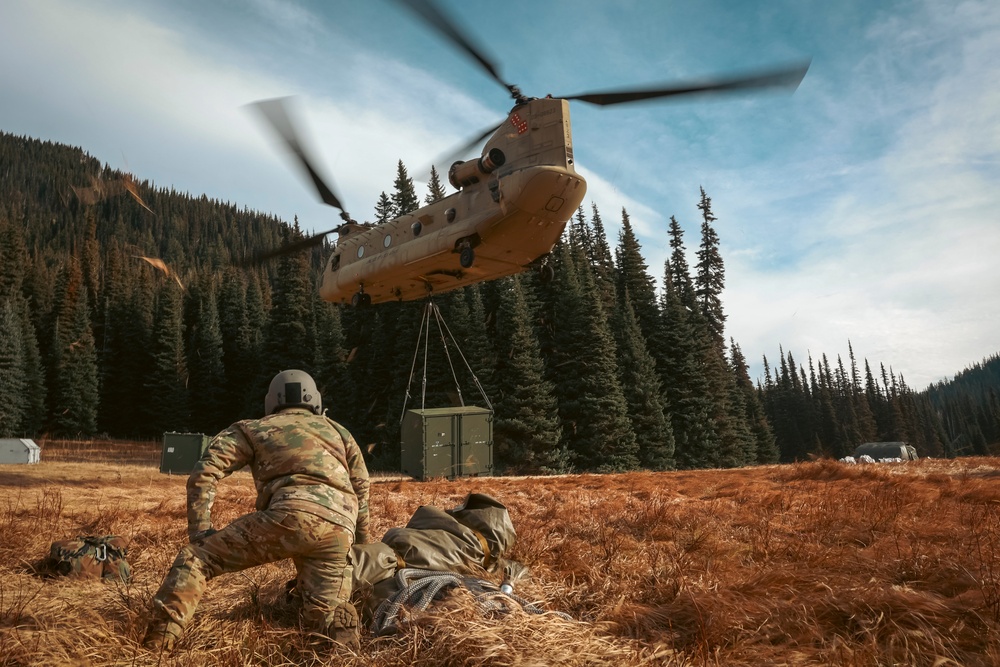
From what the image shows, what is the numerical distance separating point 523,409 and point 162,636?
29076mm

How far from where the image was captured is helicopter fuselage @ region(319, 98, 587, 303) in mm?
11547

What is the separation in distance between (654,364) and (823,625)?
122 feet

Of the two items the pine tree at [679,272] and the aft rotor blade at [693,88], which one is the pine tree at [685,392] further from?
the aft rotor blade at [693,88]

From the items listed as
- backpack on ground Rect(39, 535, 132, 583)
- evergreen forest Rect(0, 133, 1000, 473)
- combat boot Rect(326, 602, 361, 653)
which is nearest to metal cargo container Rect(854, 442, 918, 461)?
evergreen forest Rect(0, 133, 1000, 473)

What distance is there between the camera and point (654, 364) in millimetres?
39250

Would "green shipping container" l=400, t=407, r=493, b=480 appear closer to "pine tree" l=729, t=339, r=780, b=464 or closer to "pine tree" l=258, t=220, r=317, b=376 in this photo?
"pine tree" l=258, t=220, r=317, b=376

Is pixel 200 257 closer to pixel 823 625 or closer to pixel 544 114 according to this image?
pixel 544 114

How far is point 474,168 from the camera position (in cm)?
1273

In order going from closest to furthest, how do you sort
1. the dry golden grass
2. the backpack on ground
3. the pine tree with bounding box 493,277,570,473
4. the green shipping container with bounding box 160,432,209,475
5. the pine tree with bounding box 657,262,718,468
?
the dry golden grass → the backpack on ground → the green shipping container with bounding box 160,432,209,475 → the pine tree with bounding box 493,277,570,473 → the pine tree with bounding box 657,262,718,468

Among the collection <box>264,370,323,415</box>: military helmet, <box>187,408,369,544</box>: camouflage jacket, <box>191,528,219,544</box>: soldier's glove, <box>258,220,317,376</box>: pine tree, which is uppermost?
<box>258,220,317,376</box>: pine tree

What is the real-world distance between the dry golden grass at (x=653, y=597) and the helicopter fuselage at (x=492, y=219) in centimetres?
677

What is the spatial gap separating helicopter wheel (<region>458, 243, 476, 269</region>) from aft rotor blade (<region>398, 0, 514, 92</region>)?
142 inches

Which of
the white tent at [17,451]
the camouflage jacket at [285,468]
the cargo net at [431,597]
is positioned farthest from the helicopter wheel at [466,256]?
the white tent at [17,451]

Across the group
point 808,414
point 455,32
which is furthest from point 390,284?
point 808,414
